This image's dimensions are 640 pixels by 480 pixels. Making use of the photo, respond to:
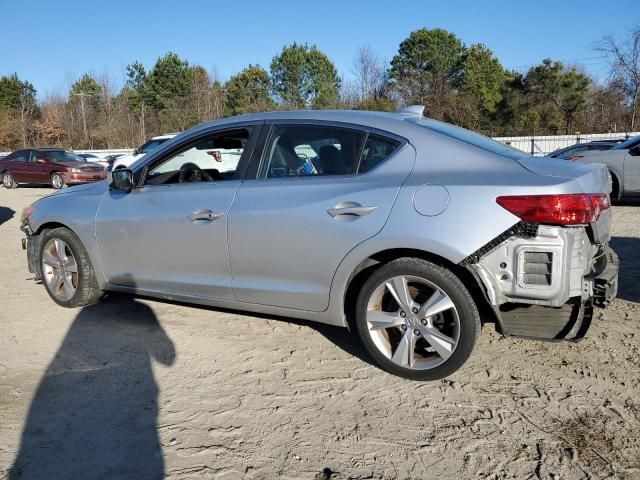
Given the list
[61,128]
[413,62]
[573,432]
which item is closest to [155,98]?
[61,128]

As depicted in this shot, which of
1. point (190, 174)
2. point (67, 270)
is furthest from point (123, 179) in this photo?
point (67, 270)

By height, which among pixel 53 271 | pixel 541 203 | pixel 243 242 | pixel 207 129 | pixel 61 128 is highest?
pixel 61 128

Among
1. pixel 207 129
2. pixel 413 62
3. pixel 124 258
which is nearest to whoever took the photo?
pixel 207 129

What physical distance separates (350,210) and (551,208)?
3.80ft

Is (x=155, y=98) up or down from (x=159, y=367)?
up

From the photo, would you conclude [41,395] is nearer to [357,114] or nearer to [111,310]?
[111,310]

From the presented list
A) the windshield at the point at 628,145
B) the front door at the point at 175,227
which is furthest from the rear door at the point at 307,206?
the windshield at the point at 628,145

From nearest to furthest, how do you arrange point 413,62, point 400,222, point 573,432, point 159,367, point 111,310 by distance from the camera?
point 573,432
point 400,222
point 159,367
point 111,310
point 413,62

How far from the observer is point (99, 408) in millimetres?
3178

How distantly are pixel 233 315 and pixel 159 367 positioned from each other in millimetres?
1068

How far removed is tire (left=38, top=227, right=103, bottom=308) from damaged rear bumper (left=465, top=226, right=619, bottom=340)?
3345 mm

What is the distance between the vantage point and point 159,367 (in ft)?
12.2

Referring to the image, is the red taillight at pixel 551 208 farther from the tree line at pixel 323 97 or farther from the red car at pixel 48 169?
the tree line at pixel 323 97

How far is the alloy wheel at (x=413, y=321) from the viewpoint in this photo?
128 inches
